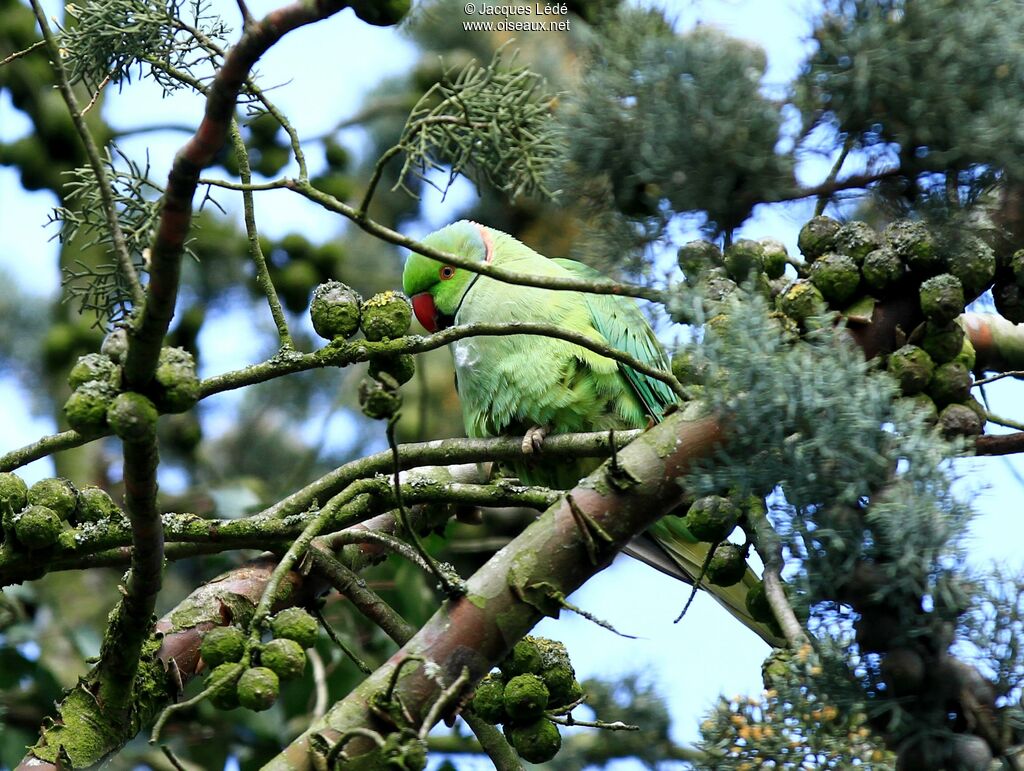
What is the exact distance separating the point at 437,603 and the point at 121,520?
66.2 inches

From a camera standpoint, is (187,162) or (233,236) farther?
(233,236)

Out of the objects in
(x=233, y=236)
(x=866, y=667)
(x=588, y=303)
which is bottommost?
(x=866, y=667)

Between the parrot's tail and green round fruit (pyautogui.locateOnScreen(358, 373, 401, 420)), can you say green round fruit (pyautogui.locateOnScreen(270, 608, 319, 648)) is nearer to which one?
green round fruit (pyautogui.locateOnScreen(358, 373, 401, 420))

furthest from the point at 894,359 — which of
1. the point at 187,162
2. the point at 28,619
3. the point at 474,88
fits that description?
the point at 28,619

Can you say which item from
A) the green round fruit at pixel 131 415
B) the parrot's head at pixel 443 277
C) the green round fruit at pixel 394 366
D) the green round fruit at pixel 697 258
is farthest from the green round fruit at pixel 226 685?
the parrot's head at pixel 443 277

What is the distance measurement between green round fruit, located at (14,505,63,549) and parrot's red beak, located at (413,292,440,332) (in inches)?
66.4

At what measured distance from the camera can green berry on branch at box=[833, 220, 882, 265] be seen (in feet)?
5.08

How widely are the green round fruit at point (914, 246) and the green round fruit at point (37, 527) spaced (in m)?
1.22

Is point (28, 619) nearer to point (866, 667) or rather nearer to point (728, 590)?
point (728, 590)

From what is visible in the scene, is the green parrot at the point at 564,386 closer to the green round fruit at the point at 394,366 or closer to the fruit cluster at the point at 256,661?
the green round fruit at the point at 394,366

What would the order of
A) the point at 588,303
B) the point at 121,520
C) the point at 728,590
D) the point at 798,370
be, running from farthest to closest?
1. the point at 588,303
2. the point at 728,590
3. the point at 121,520
4. the point at 798,370

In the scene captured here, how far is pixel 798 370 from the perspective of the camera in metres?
1.23

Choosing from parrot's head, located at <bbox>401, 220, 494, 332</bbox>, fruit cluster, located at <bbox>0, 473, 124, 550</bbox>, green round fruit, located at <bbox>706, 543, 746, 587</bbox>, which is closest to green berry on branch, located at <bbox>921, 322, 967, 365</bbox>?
green round fruit, located at <bbox>706, 543, 746, 587</bbox>

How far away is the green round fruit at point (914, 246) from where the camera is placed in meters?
1.50
